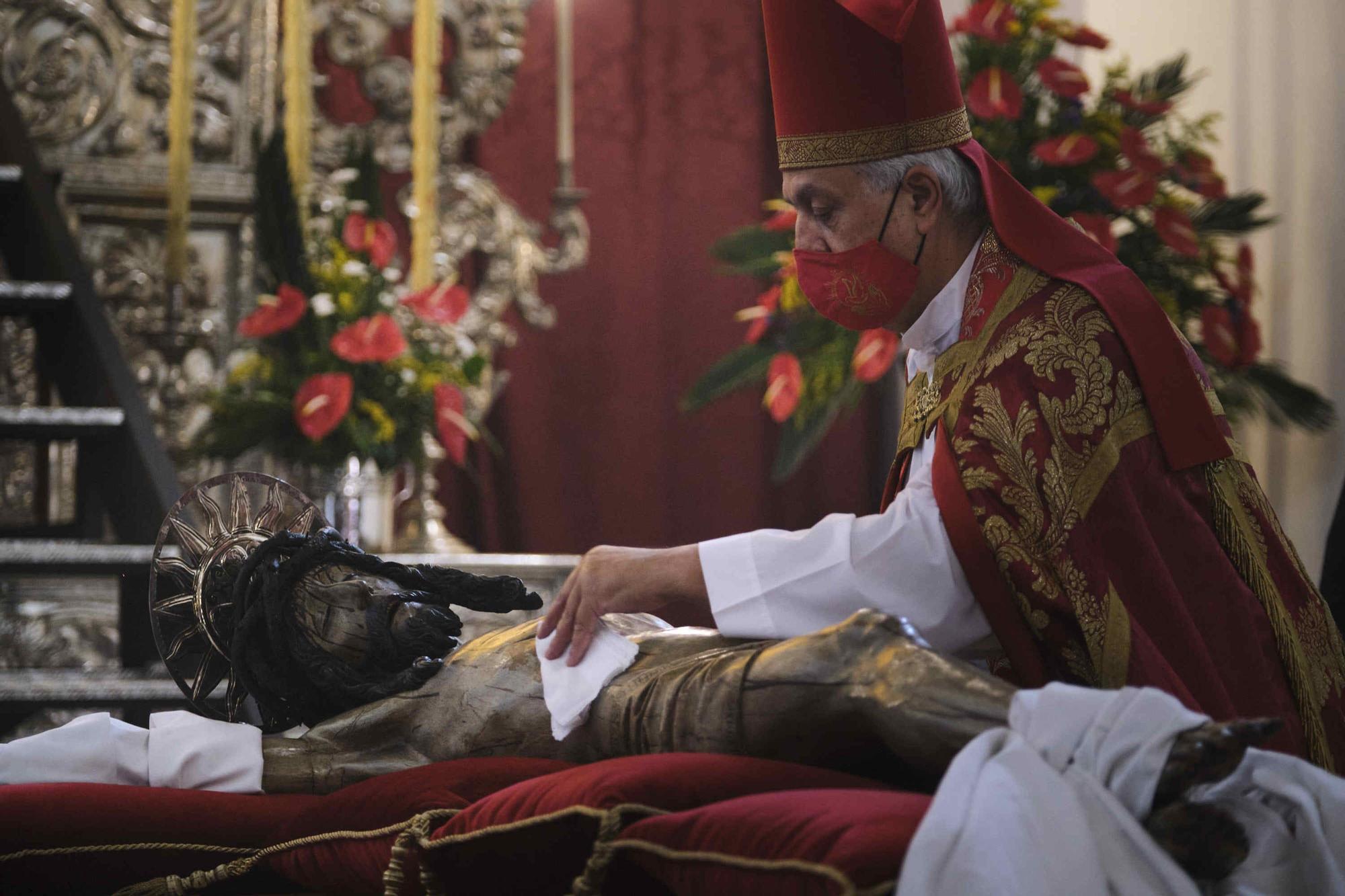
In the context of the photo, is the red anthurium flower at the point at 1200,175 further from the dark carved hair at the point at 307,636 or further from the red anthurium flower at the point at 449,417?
the dark carved hair at the point at 307,636

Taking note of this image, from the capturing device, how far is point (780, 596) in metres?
1.71

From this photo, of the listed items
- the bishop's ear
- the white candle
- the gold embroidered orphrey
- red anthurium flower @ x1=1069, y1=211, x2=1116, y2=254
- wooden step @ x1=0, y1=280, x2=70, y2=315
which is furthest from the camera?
the white candle

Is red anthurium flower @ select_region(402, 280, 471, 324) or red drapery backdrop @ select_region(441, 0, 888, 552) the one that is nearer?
red anthurium flower @ select_region(402, 280, 471, 324)

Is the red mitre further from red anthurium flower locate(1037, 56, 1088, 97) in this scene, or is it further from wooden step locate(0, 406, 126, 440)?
wooden step locate(0, 406, 126, 440)

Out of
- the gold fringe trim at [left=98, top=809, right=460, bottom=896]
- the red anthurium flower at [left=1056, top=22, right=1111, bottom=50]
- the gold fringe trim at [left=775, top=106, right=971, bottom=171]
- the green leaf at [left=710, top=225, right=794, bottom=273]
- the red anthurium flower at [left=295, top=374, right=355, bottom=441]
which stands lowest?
the gold fringe trim at [left=98, top=809, right=460, bottom=896]

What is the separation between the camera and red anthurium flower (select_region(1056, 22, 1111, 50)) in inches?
125

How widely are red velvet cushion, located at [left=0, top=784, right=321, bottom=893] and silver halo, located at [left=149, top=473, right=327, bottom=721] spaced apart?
0.28m

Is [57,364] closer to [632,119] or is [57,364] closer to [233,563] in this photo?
[233,563]

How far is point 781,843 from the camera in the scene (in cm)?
121

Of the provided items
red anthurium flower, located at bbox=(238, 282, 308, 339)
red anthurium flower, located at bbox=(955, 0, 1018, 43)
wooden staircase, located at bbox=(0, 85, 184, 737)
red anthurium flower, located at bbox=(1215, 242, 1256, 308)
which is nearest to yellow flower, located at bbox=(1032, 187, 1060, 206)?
red anthurium flower, located at bbox=(955, 0, 1018, 43)

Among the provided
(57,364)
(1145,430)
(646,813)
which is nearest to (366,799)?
(646,813)

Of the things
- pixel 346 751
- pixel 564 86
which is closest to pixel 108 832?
pixel 346 751

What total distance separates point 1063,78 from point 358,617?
2002 millimetres

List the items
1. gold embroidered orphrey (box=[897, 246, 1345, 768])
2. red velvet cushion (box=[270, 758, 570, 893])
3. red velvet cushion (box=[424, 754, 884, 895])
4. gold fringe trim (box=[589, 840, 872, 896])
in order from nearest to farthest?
gold fringe trim (box=[589, 840, 872, 896])
red velvet cushion (box=[424, 754, 884, 895])
red velvet cushion (box=[270, 758, 570, 893])
gold embroidered orphrey (box=[897, 246, 1345, 768])
